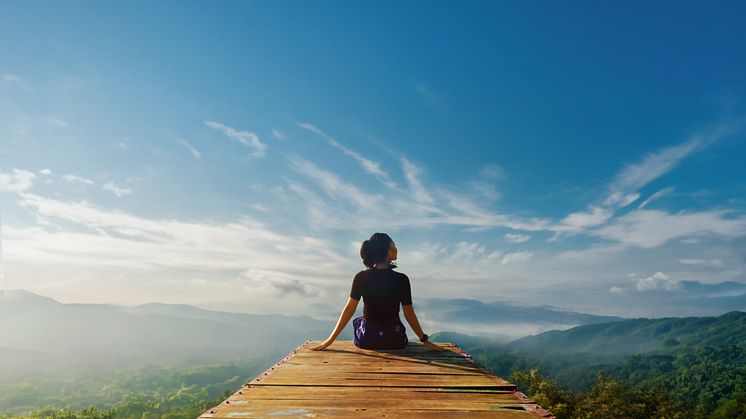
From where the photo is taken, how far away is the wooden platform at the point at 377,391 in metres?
5.03

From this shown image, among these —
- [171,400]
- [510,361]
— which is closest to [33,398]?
[171,400]

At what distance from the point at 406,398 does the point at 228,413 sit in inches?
82.5

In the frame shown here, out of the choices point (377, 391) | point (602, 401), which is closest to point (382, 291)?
point (377, 391)

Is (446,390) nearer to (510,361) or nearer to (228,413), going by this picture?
(228,413)

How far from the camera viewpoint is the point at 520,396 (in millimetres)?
5711

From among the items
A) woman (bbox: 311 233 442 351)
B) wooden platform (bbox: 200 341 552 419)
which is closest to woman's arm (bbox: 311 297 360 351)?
woman (bbox: 311 233 442 351)

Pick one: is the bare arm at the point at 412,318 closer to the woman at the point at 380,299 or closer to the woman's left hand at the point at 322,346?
the woman at the point at 380,299

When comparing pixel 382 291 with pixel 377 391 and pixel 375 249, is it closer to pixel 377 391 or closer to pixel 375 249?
pixel 375 249

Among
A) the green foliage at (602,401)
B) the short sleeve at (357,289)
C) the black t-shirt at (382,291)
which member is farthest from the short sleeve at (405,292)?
the green foliage at (602,401)

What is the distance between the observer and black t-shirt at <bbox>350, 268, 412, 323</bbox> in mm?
9805

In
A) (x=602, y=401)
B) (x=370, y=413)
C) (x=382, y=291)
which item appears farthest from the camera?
(x=602, y=401)

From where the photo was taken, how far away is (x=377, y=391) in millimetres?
6004

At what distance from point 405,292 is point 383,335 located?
107 centimetres

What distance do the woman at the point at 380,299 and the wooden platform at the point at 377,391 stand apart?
42.9 inches
